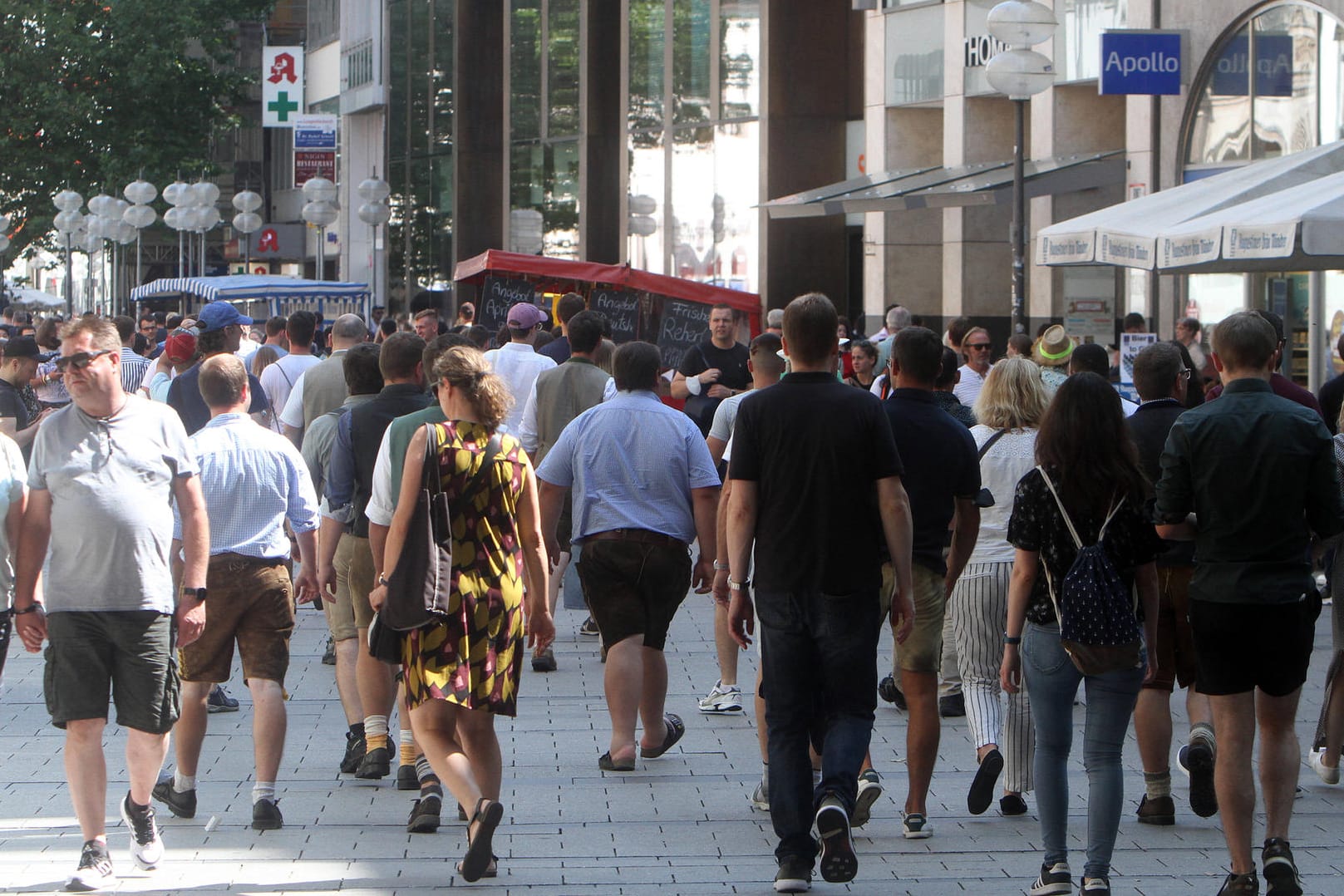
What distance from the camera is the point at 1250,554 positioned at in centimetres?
582

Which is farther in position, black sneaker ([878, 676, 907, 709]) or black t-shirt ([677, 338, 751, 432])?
black t-shirt ([677, 338, 751, 432])

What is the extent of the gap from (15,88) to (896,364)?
147 feet

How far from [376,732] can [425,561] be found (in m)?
1.90

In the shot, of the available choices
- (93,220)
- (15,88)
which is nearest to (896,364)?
(93,220)

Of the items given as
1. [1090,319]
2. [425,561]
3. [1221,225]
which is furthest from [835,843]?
[1090,319]

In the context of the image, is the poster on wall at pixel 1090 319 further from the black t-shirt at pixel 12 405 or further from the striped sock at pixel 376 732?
the striped sock at pixel 376 732

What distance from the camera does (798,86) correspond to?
30.4m

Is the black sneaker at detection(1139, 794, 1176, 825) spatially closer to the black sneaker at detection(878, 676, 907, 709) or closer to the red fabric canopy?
the black sneaker at detection(878, 676, 907, 709)

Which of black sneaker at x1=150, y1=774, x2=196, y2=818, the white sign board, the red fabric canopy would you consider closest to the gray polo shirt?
black sneaker at x1=150, y1=774, x2=196, y2=818

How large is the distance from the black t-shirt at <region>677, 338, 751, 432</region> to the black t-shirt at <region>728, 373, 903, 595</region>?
23.4 feet

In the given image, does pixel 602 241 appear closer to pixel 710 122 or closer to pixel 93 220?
pixel 710 122

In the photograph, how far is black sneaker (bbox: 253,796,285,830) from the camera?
6.79 m

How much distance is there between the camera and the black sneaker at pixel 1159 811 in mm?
6891

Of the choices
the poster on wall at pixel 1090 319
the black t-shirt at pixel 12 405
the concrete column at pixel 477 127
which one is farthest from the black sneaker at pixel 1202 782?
the concrete column at pixel 477 127
